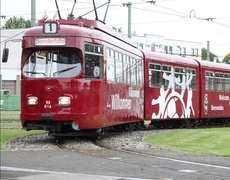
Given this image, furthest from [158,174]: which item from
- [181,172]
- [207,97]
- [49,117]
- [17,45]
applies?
[17,45]

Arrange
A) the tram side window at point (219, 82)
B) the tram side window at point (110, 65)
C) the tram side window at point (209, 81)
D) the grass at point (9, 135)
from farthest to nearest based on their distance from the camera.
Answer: the tram side window at point (219, 82), the tram side window at point (209, 81), the tram side window at point (110, 65), the grass at point (9, 135)

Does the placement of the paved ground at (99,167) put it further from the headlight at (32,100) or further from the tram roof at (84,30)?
the tram roof at (84,30)

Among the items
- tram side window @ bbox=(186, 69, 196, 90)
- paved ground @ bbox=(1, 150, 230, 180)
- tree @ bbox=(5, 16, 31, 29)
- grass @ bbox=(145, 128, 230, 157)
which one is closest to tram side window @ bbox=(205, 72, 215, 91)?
tram side window @ bbox=(186, 69, 196, 90)

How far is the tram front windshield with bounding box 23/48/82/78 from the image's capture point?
63.0ft

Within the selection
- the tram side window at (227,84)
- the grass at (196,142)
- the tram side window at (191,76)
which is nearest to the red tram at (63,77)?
the grass at (196,142)

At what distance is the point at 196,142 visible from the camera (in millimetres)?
20172

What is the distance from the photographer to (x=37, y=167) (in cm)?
1347

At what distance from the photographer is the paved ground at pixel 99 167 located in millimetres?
12297

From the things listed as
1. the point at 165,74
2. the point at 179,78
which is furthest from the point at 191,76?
the point at 165,74

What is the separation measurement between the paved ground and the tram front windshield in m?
3.21

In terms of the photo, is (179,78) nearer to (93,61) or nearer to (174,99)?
(174,99)

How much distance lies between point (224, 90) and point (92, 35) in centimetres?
1648

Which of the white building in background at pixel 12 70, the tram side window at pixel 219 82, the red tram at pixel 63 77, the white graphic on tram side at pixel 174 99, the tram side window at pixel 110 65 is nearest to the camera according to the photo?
the red tram at pixel 63 77

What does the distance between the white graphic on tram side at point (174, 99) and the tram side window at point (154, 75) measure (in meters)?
0.46
